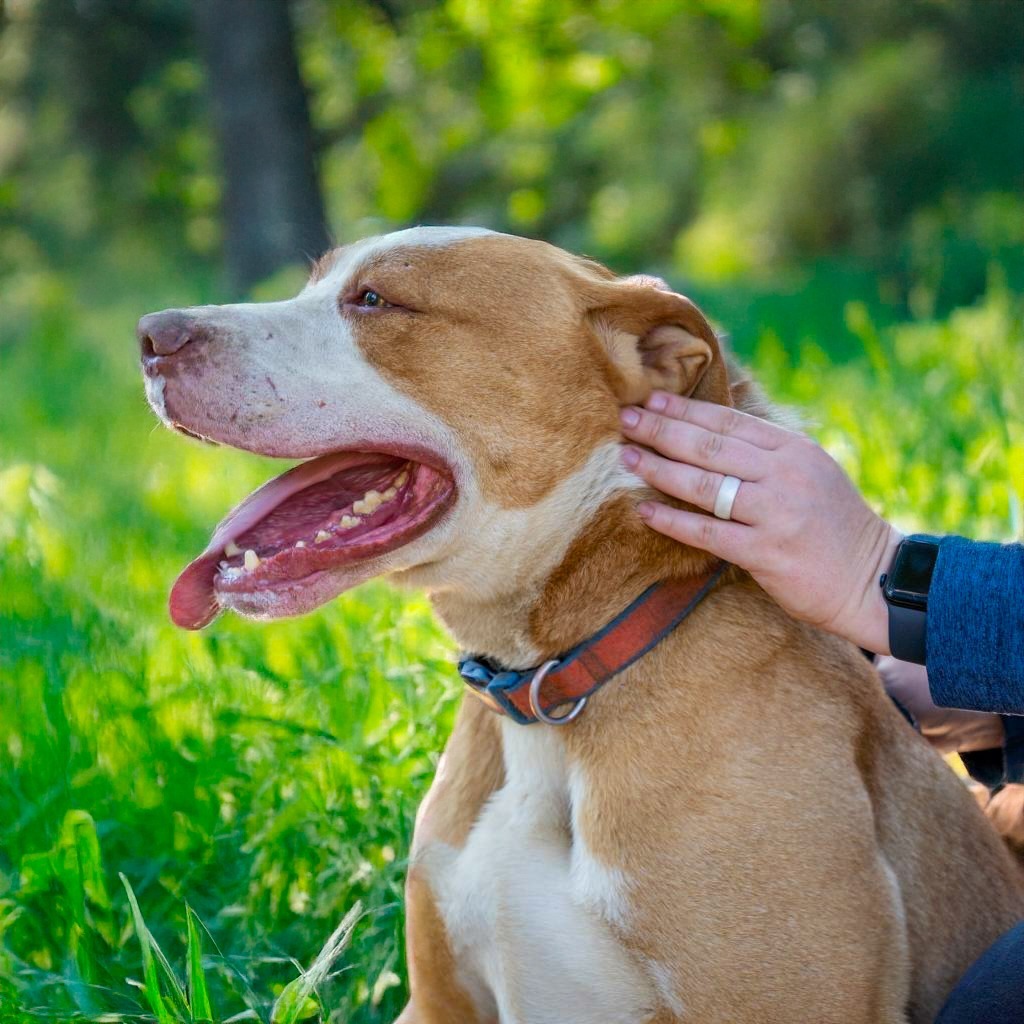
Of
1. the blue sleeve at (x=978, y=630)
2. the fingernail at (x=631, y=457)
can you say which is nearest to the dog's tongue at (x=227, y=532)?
the fingernail at (x=631, y=457)

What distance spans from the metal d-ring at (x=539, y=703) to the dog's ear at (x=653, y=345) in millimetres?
563

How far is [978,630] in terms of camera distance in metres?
2.36

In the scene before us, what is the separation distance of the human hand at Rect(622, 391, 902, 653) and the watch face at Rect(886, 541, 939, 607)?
4 cm

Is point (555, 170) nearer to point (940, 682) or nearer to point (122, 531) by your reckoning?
point (122, 531)

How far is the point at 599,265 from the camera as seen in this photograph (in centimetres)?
296

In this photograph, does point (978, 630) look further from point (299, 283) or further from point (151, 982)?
point (299, 283)

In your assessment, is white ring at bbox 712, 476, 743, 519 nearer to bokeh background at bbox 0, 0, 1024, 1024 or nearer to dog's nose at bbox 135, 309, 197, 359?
bokeh background at bbox 0, 0, 1024, 1024

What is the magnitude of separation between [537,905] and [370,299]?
123 centimetres

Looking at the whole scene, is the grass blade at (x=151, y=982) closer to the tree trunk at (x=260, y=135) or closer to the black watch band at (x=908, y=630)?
the black watch band at (x=908, y=630)

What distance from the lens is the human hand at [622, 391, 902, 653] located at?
2.46 meters

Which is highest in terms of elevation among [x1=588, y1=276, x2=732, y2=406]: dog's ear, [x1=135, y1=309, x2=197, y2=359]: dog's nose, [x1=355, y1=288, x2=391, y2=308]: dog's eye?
[x1=135, y1=309, x2=197, y2=359]: dog's nose

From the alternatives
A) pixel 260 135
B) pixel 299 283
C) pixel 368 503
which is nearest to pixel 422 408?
pixel 368 503

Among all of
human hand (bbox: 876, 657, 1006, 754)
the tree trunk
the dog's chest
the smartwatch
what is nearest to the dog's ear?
the smartwatch

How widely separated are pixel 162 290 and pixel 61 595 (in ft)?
45.4
